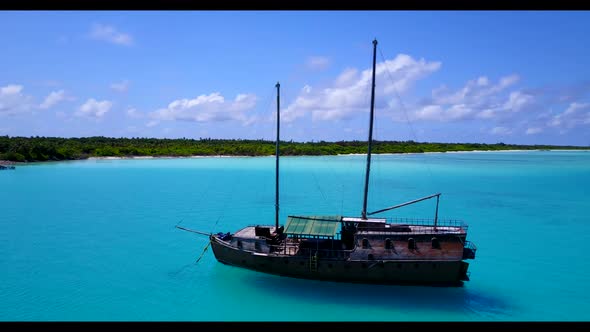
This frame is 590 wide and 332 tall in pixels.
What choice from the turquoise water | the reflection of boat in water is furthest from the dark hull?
the turquoise water

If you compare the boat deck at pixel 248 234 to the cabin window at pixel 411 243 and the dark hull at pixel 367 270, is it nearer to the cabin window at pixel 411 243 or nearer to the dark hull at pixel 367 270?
the dark hull at pixel 367 270

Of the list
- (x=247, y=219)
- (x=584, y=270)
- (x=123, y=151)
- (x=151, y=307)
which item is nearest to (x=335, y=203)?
(x=247, y=219)

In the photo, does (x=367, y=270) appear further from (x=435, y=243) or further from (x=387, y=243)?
(x=435, y=243)

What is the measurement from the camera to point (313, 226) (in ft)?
68.6

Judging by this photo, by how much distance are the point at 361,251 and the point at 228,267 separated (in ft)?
28.9

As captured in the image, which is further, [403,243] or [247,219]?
[247,219]

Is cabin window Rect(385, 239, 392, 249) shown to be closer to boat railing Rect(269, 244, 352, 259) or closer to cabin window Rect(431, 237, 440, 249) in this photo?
boat railing Rect(269, 244, 352, 259)

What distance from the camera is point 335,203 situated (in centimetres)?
4691

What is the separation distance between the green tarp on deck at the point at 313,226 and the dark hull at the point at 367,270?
1333 mm

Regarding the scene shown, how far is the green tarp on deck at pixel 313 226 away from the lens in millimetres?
20031

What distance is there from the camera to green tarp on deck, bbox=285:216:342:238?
20031 millimetres
